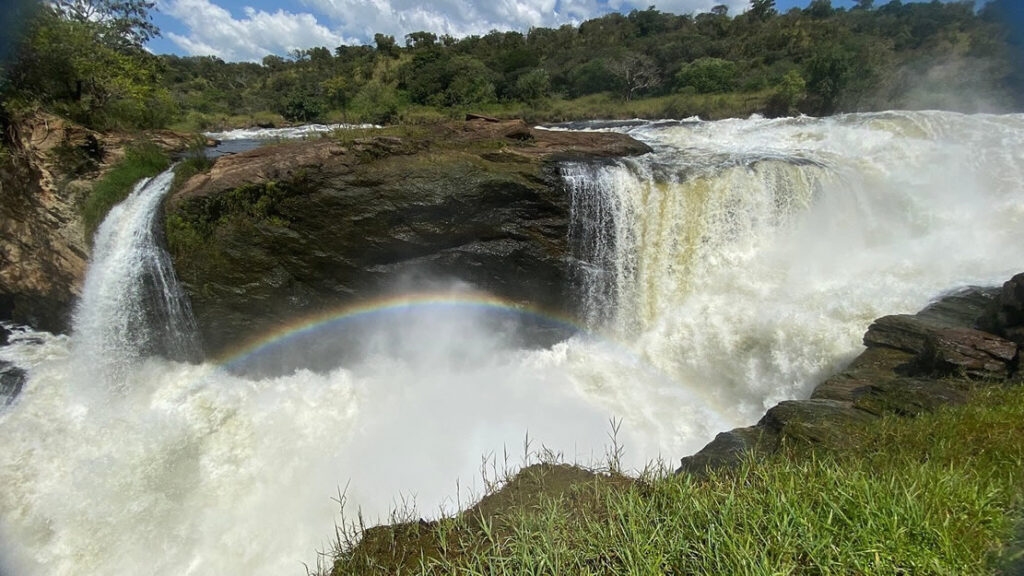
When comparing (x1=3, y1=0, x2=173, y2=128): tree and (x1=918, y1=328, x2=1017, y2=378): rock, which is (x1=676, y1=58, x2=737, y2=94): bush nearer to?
(x1=918, y1=328, x2=1017, y2=378): rock

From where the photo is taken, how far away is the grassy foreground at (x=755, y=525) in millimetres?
2037

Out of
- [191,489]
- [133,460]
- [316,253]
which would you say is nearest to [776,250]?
[316,253]

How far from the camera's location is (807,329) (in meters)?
8.06

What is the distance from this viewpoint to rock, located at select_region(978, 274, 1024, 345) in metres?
5.84

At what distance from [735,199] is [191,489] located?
1182cm

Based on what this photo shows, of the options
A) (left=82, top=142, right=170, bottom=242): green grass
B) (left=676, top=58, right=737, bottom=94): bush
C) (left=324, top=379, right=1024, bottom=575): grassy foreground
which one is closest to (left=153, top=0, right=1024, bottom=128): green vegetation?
(left=676, top=58, right=737, bottom=94): bush

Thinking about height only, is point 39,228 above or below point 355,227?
above

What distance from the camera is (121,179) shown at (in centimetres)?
955

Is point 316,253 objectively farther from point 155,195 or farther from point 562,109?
point 562,109

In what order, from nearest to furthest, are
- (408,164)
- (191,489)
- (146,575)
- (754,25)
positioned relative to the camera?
(146,575) < (191,489) < (408,164) < (754,25)

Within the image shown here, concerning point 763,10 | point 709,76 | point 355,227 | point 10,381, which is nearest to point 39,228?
point 10,381

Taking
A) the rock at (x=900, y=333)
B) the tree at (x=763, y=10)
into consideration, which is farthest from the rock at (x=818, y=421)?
the tree at (x=763, y=10)

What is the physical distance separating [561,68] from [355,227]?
4201cm

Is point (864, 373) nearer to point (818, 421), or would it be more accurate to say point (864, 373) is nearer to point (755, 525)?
point (818, 421)
